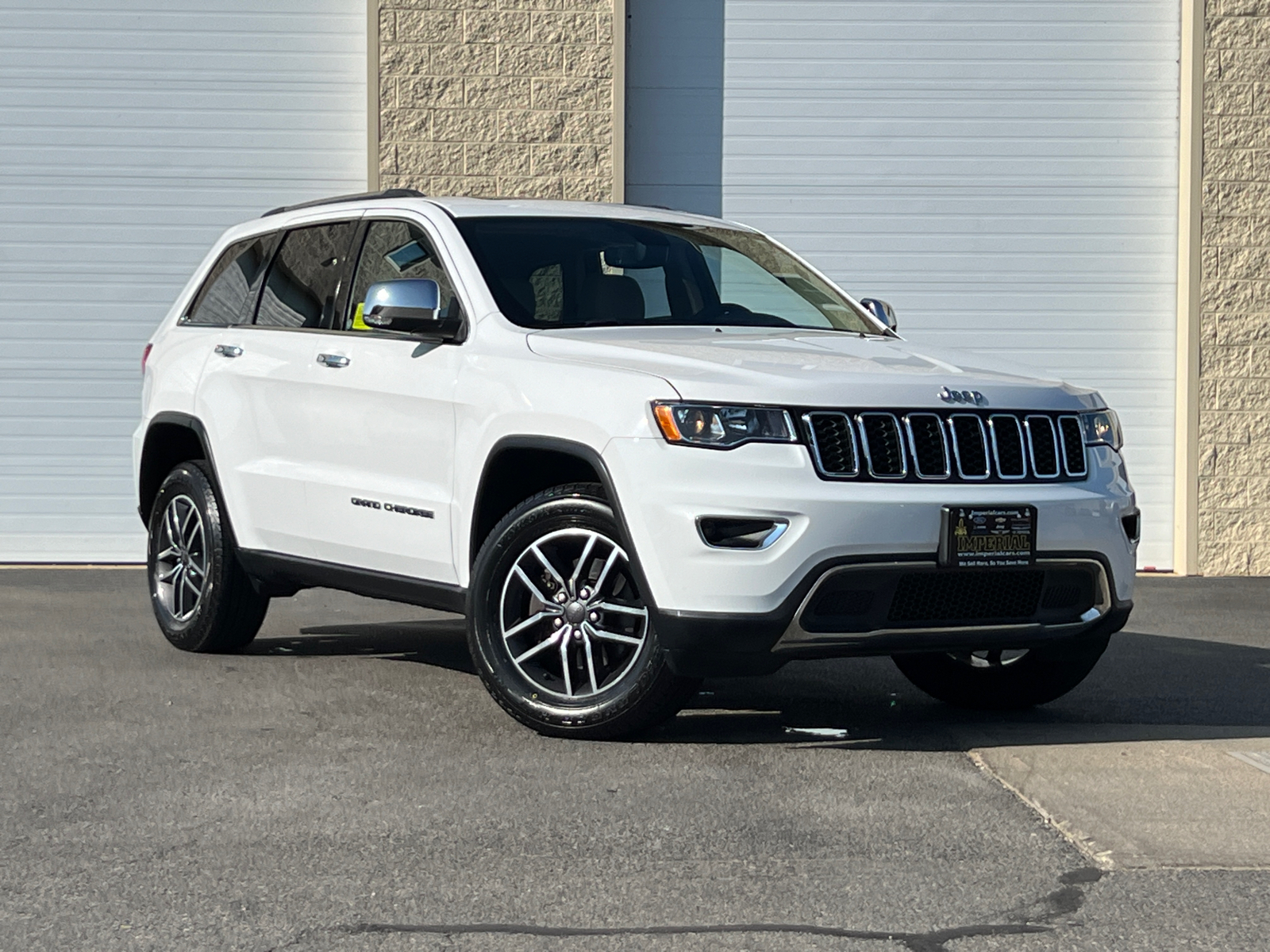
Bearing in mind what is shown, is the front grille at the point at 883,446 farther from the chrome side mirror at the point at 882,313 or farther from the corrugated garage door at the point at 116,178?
the corrugated garage door at the point at 116,178

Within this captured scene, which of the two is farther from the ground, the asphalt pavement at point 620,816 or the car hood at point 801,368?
the car hood at point 801,368

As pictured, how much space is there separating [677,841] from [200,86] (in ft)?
32.1

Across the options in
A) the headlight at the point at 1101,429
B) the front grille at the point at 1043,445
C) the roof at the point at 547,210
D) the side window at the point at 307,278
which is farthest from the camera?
the side window at the point at 307,278

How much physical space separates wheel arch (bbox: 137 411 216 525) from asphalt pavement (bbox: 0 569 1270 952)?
987mm

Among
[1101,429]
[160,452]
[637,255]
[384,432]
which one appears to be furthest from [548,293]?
[160,452]

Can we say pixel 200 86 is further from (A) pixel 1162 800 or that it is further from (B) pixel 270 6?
(A) pixel 1162 800

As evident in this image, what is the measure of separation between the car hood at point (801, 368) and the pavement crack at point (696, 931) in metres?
1.99

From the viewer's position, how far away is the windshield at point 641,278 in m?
6.77

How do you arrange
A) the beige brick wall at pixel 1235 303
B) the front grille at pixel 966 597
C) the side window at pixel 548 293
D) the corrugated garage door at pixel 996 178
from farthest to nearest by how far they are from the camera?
the corrugated garage door at pixel 996 178 → the beige brick wall at pixel 1235 303 → the side window at pixel 548 293 → the front grille at pixel 966 597

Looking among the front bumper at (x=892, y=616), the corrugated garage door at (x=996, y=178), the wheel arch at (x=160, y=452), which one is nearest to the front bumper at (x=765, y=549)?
the front bumper at (x=892, y=616)

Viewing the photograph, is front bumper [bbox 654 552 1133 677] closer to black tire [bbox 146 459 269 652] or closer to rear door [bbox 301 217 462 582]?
rear door [bbox 301 217 462 582]

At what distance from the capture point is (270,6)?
43.7 feet

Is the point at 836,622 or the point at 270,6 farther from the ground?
the point at 270,6

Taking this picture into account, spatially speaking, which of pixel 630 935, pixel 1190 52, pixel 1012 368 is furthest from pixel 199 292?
pixel 1190 52
